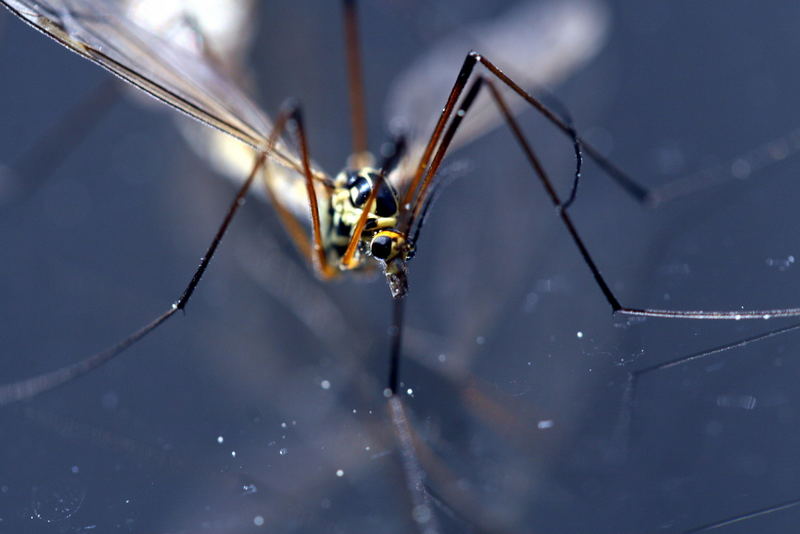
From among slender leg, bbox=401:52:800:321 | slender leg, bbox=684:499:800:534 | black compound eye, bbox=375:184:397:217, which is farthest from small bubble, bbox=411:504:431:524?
black compound eye, bbox=375:184:397:217

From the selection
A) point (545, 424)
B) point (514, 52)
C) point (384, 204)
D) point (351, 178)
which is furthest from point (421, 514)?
point (514, 52)

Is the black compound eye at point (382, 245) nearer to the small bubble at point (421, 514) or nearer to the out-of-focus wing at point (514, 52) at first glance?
the small bubble at point (421, 514)

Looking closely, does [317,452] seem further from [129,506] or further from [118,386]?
[118,386]

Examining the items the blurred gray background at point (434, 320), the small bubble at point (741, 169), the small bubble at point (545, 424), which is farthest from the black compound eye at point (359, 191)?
the small bubble at point (741, 169)

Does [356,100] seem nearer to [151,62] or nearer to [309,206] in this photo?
[309,206]

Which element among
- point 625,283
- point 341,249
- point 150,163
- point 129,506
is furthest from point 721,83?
point 129,506

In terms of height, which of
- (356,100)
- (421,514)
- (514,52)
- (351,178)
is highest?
(514,52)

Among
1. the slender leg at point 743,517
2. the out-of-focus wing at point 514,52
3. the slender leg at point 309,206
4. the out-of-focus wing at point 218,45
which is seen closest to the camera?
the slender leg at point 743,517
